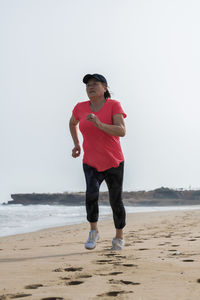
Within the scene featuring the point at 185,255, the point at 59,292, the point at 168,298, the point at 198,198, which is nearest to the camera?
the point at 168,298

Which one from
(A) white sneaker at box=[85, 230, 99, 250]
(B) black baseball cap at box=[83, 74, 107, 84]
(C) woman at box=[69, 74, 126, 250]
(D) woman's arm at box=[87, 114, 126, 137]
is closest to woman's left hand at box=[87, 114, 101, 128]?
(D) woman's arm at box=[87, 114, 126, 137]

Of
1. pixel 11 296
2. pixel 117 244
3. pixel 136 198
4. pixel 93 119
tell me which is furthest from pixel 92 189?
pixel 136 198

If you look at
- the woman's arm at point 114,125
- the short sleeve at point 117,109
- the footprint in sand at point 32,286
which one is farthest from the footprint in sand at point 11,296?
the short sleeve at point 117,109

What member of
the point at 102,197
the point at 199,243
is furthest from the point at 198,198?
the point at 199,243

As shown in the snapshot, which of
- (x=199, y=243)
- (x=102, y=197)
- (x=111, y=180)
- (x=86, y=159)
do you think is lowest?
(x=102, y=197)

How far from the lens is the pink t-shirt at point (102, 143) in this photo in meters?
3.44

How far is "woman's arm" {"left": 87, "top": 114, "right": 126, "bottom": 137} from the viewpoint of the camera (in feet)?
10.5

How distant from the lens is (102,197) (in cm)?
5709

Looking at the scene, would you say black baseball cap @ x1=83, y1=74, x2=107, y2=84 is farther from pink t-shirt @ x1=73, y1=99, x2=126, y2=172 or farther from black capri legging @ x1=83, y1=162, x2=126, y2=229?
black capri legging @ x1=83, y1=162, x2=126, y2=229

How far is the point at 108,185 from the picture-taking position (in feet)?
11.6

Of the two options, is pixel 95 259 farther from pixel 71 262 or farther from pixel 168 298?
pixel 168 298

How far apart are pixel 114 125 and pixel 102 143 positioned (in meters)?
0.24

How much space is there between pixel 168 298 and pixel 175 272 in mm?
594

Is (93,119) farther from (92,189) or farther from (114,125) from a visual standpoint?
(92,189)
